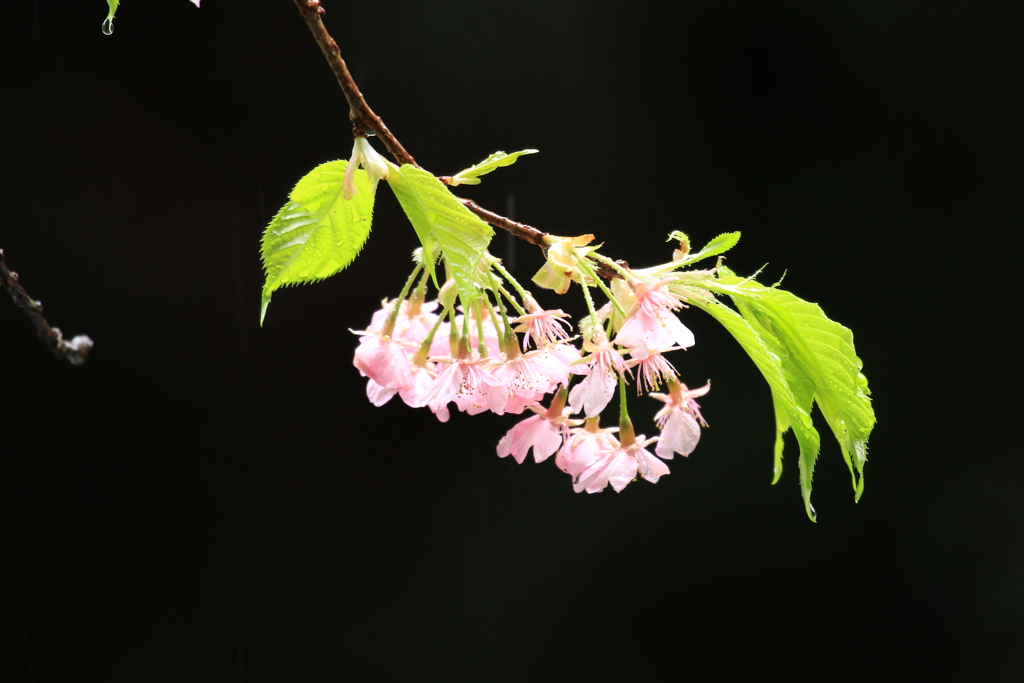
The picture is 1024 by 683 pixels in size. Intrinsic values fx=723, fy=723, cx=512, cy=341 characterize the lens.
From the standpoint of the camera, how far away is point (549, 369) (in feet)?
1.32

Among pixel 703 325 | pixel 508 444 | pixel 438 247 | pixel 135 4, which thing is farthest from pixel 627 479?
pixel 135 4

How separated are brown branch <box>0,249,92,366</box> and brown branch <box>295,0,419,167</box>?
0.23 m

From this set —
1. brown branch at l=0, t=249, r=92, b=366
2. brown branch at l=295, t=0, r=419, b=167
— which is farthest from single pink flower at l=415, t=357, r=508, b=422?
brown branch at l=0, t=249, r=92, b=366

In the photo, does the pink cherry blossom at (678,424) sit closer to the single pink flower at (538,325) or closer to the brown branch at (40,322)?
the single pink flower at (538,325)

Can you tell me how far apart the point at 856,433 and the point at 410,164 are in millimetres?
264

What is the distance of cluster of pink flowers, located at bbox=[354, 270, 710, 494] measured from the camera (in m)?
Result: 0.37

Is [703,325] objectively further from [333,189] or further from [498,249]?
[333,189]

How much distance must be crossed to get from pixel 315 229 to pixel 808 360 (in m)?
0.26

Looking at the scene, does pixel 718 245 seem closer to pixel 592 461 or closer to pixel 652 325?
pixel 652 325

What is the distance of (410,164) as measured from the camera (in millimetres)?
328

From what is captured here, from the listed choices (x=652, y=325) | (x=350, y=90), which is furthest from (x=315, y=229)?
(x=652, y=325)

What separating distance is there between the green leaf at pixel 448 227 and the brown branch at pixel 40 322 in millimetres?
250

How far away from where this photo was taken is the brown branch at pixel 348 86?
329mm

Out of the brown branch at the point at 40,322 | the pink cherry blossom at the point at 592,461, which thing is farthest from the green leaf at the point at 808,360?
the brown branch at the point at 40,322
